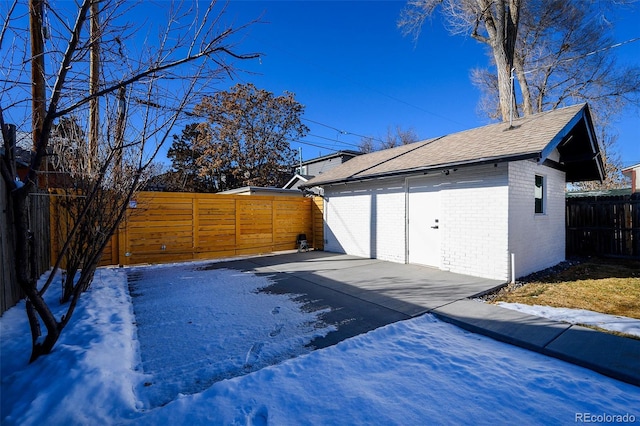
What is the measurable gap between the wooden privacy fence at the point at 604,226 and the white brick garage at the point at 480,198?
1.05 meters

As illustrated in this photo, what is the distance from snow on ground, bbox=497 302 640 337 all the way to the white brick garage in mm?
1641

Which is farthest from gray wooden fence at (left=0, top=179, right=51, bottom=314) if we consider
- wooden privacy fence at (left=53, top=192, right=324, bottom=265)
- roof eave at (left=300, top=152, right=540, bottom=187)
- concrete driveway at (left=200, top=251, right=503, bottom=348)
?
roof eave at (left=300, top=152, right=540, bottom=187)

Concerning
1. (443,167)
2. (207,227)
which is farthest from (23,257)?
(443,167)

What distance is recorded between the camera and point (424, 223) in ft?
25.2

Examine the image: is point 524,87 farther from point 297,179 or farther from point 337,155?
point 297,179

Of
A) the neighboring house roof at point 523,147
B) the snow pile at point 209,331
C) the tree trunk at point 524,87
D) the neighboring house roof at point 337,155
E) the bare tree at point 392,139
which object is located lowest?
the snow pile at point 209,331

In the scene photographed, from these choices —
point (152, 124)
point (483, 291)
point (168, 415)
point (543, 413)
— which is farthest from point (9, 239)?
point (483, 291)

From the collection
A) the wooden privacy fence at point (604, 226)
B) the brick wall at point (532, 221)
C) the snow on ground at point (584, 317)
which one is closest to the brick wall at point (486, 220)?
the brick wall at point (532, 221)

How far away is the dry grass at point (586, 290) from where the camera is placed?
4.56 meters

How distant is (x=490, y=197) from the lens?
6168mm

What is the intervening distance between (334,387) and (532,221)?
662 cm

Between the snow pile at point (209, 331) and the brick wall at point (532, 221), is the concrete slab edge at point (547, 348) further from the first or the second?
the brick wall at point (532, 221)

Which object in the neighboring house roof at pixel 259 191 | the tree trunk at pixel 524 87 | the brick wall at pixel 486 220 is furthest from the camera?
the tree trunk at pixel 524 87

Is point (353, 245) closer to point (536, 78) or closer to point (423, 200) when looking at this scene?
point (423, 200)
